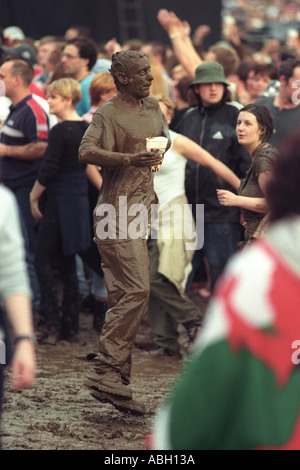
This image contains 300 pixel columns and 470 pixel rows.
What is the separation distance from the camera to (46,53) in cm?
1049

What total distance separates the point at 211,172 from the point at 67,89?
134 centimetres

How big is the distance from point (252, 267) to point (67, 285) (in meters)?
5.19

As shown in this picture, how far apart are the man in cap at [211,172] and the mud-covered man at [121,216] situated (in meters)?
1.80

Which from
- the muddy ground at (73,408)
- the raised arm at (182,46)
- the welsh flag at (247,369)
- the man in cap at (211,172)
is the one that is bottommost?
the muddy ground at (73,408)

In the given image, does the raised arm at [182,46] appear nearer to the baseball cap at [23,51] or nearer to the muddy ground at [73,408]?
the baseball cap at [23,51]

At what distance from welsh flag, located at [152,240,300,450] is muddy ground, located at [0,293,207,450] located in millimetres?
2764

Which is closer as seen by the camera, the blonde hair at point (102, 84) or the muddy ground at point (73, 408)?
the muddy ground at point (73, 408)

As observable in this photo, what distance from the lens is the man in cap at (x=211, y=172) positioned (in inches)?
270

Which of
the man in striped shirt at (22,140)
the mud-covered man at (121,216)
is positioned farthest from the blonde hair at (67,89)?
the mud-covered man at (121,216)

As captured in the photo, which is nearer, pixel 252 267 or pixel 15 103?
pixel 252 267

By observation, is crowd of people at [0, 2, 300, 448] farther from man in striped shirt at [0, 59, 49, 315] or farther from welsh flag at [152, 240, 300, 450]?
welsh flag at [152, 240, 300, 450]

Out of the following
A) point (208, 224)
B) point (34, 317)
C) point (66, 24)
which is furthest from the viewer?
point (66, 24)
